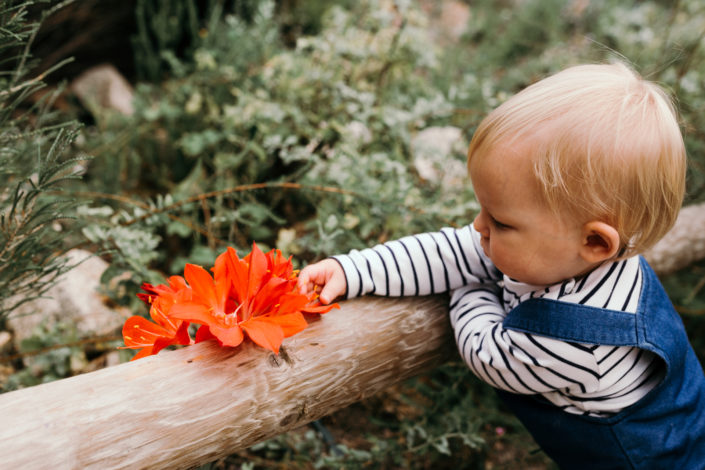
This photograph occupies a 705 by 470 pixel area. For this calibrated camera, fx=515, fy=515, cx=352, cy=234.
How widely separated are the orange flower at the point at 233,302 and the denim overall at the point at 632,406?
52cm

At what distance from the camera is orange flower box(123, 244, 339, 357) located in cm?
102

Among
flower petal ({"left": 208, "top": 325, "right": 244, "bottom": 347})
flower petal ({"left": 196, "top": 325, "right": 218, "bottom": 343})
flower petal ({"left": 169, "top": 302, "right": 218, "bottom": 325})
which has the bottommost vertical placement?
flower petal ({"left": 196, "top": 325, "right": 218, "bottom": 343})

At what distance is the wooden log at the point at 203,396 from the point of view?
0.86 meters

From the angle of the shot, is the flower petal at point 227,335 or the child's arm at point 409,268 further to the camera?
the child's arm at point 409,268

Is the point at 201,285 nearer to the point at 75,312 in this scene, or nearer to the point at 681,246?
the point at 75,312

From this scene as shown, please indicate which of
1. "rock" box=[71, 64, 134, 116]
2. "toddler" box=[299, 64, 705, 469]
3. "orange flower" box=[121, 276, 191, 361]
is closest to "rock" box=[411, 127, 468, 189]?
"toddler" box=[299, 64, 705, 469]

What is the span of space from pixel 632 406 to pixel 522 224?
1.78 ft

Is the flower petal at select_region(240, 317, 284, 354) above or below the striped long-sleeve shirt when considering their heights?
above

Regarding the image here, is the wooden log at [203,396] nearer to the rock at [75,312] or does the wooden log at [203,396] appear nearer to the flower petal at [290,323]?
the flower petal at [290,323]

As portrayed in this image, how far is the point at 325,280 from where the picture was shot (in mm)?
1285

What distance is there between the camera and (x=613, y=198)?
3.49ft

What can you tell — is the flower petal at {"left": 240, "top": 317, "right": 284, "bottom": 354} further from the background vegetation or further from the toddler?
the background vegetation

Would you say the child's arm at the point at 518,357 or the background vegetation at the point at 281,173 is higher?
the background vegetation at the point at 281,173

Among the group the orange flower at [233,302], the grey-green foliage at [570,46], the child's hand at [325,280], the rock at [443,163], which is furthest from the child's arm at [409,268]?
the grey-green foliage at [570,46]
